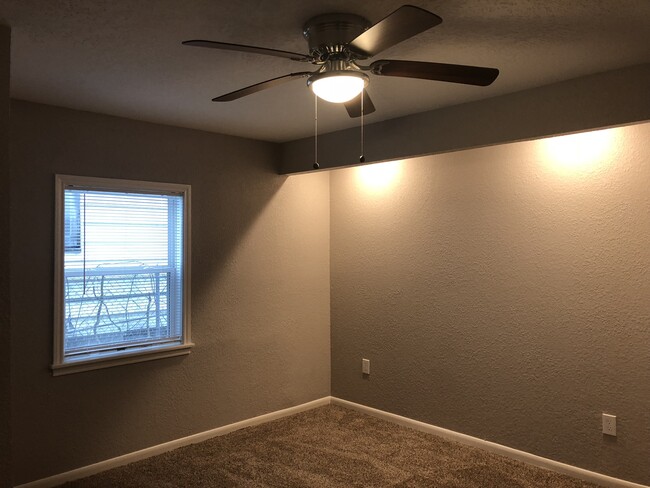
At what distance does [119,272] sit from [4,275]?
4.79 ft

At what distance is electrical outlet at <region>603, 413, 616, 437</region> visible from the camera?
309 cm

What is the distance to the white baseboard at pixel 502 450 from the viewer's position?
312 centimetres

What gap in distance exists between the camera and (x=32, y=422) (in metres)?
3.14

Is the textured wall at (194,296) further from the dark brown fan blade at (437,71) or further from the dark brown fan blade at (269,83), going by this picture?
the dark brown fan blade at (437,71)

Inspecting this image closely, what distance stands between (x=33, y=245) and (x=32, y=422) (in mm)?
1047

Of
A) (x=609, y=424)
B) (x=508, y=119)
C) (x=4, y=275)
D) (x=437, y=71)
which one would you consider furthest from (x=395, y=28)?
(x=609, y=424)

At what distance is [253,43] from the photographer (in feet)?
7.34

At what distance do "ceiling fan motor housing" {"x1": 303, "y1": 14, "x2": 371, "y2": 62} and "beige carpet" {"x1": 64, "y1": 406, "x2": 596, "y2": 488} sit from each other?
2.47 meters

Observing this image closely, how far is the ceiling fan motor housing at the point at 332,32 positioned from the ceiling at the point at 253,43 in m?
0.04

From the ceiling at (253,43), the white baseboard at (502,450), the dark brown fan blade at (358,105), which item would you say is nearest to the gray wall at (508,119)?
the ceiling at (253,43)

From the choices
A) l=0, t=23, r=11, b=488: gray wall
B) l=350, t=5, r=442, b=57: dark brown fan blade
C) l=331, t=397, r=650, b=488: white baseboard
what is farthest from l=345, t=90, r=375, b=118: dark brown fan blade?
l=331, t=397, r=650, b=488: white baseboard

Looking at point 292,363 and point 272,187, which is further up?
point 272,187

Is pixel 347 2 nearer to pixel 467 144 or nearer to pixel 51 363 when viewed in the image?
pixel 467 144

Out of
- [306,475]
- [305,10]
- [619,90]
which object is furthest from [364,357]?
[305,10]
